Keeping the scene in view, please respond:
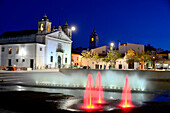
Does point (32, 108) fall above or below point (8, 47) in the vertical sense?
below

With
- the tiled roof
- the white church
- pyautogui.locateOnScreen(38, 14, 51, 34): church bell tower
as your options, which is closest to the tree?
the white church

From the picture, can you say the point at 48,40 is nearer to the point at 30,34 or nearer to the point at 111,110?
the point at 30,34

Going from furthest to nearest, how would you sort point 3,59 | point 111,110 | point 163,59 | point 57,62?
point 163,59 → point 57,62 → point 3,59 → point 111,110

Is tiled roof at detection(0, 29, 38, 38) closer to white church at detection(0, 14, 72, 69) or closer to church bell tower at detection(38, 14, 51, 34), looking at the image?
white church at detection(0, 14, 72, 69)

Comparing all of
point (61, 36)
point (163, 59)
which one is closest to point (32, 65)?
point (61, 36)

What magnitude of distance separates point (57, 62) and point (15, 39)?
15.0 m

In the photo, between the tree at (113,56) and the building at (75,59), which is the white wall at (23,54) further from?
the building at (75,59)

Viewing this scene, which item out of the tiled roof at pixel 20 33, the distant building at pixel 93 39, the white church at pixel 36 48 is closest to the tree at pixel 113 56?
the white church at pixel 36 48

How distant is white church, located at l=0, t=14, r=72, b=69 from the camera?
A: 56625 millimetres

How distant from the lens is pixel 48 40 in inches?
2426

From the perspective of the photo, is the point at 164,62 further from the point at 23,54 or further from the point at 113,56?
the point at 23,54

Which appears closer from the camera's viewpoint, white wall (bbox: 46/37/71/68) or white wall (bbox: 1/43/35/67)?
white wall (bbox: 1/43/35/67)

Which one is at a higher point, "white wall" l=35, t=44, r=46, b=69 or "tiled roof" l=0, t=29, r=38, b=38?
"tiled roof" l=0, t=29, r=38, b=38

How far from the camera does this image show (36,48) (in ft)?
184
